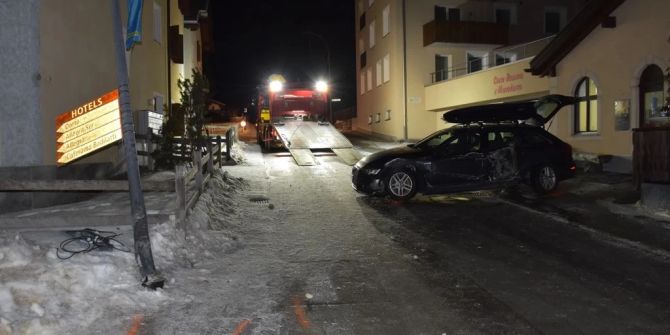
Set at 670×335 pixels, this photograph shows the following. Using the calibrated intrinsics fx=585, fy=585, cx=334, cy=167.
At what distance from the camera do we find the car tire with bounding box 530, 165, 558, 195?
12.4 m

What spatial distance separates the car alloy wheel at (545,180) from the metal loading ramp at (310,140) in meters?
7.04

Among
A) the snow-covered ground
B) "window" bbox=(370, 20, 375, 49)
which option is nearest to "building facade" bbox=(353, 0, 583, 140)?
"window" bbox=(370, 20, 375, 49)

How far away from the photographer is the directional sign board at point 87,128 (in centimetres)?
1012

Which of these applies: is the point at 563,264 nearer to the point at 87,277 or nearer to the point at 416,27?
the point at 87,277

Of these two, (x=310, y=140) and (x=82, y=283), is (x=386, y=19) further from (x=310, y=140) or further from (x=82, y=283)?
(x=82, y=283)

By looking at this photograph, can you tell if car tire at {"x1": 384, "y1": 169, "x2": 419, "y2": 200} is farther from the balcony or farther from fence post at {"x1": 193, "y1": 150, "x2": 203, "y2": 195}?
the balcony

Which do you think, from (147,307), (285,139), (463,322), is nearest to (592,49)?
(285,139)

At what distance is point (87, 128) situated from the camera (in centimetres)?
1041

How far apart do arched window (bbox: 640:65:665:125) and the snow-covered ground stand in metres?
12.1

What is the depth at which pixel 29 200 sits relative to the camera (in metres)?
9.49

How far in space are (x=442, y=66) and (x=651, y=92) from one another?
707 inches

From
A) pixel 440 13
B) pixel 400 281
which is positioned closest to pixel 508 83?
pixel 440 13

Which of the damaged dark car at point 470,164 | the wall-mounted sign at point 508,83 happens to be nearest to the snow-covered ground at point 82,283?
the damaged dark car at point 470,164

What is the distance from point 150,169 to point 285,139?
25.4ft
